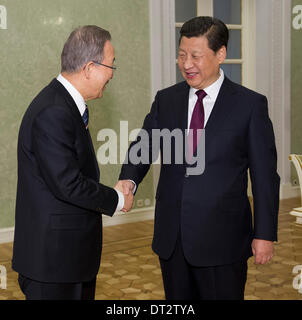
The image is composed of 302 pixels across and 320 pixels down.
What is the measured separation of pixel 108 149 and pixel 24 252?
4027mm

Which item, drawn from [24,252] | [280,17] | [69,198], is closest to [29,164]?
[69,198]

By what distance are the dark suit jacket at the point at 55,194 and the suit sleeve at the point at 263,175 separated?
0.61 metres

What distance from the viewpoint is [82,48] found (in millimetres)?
1827

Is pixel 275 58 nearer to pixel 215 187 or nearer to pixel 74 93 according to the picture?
pixel 215 187

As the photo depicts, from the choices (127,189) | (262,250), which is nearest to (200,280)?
(262,250)

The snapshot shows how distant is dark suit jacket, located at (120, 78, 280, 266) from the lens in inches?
80.5

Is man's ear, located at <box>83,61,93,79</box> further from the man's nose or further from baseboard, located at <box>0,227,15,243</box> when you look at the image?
baseboard, located at <box>0,227,15,243</box>

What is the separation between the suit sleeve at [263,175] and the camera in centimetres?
203

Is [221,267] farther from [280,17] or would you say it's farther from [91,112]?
[280,17]

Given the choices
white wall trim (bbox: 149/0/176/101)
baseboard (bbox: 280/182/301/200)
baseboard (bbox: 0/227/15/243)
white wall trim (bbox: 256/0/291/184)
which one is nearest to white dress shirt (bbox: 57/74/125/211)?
baseboard (bbox: 0/227/15/243)

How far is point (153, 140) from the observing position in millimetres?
2346

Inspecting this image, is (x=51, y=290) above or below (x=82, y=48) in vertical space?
below

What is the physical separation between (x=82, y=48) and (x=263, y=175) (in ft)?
2.88

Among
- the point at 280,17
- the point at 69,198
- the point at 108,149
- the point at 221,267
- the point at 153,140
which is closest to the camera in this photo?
the point at 69,198
